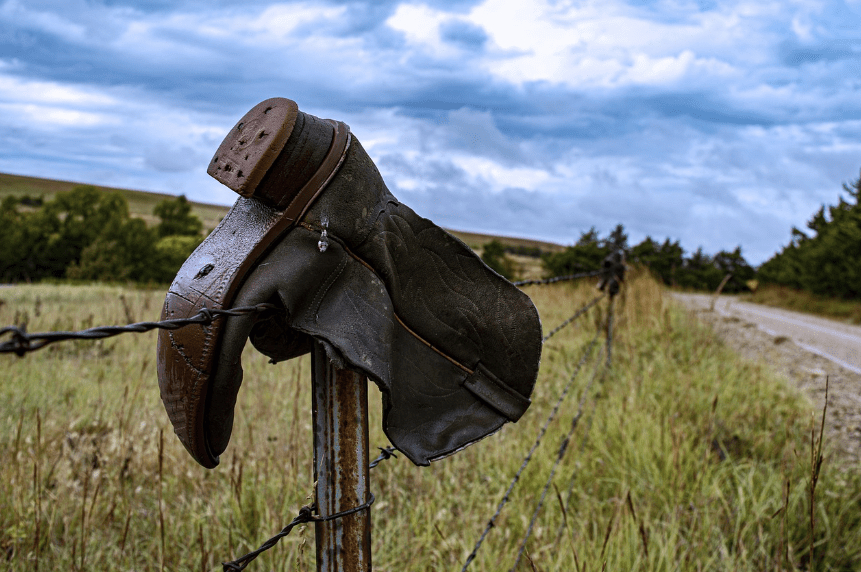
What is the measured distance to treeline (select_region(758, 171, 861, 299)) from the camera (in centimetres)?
1566

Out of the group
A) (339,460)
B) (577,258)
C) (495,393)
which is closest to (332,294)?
(339,460)

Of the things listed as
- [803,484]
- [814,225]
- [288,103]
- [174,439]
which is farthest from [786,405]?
[814,225]

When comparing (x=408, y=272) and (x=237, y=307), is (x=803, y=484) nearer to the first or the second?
(x=408, y=272)

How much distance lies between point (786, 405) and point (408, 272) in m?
4.08

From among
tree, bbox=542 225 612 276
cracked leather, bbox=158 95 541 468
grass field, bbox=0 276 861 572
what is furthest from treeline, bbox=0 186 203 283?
cracked leather, bbox=158 95 541 468

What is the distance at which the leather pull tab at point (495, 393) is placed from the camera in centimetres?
131

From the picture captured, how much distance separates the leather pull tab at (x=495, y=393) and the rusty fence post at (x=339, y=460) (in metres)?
0.32

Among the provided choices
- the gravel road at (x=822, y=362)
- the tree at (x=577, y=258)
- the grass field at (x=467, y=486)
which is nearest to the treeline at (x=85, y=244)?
the tree at (x=577, y=258)

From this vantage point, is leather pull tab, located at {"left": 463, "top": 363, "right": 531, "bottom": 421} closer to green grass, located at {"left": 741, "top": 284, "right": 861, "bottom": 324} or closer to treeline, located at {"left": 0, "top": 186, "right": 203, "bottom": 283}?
green grass, located at {"left": 741, "top": 284, "right": 861, "bottom": 324}

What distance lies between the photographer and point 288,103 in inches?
39.2

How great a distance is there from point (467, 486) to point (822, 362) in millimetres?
5300

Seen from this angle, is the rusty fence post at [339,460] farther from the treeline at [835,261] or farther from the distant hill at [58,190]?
the distant hill at [58,190]

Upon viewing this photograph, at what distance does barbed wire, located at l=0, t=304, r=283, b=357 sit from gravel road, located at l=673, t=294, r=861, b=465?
3.42 meters

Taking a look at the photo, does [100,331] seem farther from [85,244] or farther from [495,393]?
[85,244]
